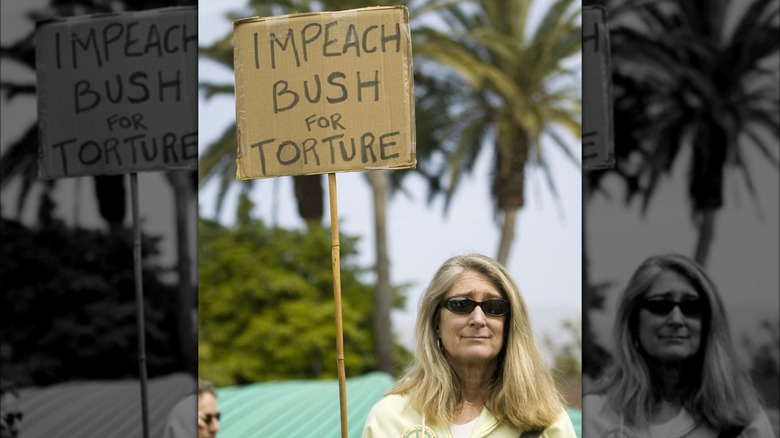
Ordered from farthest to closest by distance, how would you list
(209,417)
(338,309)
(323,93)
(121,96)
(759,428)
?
(209,417)
(121,96)
(759,428)
(323,93)
(338,309)

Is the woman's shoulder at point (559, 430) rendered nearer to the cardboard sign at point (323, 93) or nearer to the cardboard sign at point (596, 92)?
the cardboard sign at point (323, 93)

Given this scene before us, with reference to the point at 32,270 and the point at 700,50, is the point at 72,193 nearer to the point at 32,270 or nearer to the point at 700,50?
the point at 32,270

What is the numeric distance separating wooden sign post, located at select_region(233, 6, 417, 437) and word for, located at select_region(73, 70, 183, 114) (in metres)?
0.89

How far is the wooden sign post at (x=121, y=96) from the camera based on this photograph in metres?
4.14

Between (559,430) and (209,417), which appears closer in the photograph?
(559,430)

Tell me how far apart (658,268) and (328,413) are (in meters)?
1.52

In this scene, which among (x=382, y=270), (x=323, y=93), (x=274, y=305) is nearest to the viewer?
(x=323, y=93)

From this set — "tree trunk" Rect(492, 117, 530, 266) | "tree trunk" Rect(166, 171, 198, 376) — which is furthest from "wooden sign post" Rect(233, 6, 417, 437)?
"tree trunk" Rect(492, 117, 530, 266)

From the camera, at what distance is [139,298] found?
14.2ft

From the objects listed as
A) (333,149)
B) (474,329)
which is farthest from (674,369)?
(333,149)

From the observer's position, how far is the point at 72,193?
178 inches

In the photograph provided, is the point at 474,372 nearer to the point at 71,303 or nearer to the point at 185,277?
the point at 185,277

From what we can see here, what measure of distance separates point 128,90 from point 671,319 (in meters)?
2.29

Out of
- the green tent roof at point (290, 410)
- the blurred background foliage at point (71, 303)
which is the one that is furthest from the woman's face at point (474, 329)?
the blurred background foliage at point (71, 303)
